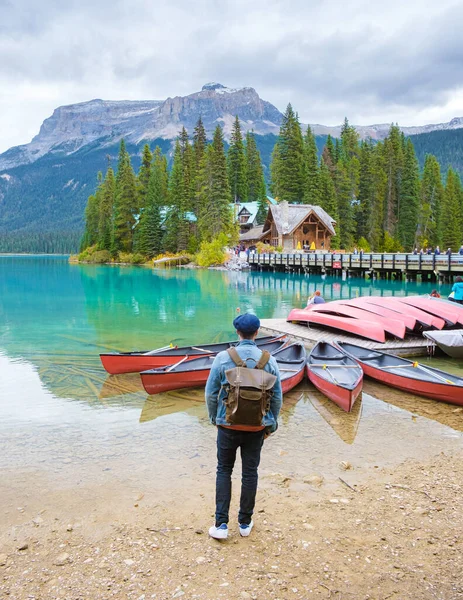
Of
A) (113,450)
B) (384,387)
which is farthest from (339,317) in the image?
(113,450)

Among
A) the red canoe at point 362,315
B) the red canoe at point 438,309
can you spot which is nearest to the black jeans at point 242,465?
the red canoe at point 362,315

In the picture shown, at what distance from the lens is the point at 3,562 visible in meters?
4.97

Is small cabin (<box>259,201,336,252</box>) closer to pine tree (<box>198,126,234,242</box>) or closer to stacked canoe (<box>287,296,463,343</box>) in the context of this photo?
pine tree (<box>198,126,234,242</box>)

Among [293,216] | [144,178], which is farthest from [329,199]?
[144,178]

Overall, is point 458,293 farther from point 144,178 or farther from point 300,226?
point 144,178

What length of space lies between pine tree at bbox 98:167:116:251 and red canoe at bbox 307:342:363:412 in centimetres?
8477

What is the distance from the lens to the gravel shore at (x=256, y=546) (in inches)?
173


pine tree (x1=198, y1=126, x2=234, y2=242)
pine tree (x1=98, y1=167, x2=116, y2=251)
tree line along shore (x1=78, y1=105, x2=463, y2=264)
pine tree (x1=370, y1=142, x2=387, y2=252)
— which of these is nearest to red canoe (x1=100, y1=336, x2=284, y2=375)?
tree line along shore (x1=78, y1=105, x2=463, y2=264)

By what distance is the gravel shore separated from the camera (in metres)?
4.41

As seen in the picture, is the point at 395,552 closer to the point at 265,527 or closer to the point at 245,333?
the point at 265,527

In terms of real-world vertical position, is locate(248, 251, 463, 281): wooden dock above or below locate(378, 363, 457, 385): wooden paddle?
above

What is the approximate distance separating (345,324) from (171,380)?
7583 mm

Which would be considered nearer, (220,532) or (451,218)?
(220,532)

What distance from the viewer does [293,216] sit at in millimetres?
71375
